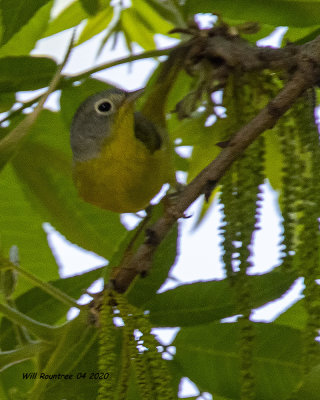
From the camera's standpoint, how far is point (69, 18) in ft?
4.61

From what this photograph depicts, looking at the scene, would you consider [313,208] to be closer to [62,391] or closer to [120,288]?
[120,288]

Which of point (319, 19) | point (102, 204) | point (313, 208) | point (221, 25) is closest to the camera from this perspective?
point (313, 208)

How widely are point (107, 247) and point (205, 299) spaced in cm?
39

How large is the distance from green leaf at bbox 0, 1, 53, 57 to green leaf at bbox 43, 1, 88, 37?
0.04 metres

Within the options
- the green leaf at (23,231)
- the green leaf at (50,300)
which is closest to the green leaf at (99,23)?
the green leaf at (23,231)

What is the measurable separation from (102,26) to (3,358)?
2.68 ft

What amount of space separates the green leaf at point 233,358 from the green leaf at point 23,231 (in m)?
0.37

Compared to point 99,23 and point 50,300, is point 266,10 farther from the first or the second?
point 50,300

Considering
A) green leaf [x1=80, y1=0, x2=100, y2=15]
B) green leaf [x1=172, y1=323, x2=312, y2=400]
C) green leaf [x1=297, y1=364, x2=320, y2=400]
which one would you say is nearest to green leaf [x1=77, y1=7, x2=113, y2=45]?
green leaf [x1=80, y1=0, x2=100, y2=15]

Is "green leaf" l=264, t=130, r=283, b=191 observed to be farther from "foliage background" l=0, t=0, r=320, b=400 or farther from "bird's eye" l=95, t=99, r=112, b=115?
"bird's eye" l=95, t=99, r=112, b=115

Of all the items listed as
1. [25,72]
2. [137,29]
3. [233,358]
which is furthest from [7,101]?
[233,358]

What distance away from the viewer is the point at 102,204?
1592 mm

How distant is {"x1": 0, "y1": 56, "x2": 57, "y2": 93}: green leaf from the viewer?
1195 millimetres

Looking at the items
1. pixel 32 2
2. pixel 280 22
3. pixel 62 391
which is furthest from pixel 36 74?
pixel 62 391
